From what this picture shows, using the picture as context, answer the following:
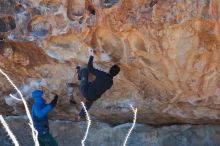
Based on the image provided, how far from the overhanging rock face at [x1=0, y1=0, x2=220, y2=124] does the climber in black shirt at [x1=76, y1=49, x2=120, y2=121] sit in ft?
0.32

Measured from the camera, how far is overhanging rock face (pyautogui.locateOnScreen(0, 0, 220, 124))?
4098 mm

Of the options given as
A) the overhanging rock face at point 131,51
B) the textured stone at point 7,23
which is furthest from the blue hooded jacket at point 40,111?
the textured stone at point 7,23

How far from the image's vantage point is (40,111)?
15.0 ft

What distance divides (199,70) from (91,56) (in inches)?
43.0

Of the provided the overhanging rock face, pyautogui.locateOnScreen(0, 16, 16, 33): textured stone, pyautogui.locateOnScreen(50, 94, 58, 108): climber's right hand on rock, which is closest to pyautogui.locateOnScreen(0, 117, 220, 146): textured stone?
the overhanging rock face

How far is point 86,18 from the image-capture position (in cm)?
425

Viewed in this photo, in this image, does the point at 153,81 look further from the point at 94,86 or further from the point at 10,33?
the point at 10,33

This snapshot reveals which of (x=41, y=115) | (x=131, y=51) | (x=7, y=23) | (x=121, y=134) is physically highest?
(x=7, y=23)

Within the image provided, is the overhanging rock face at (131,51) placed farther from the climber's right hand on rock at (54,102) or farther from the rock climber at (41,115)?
the rock climber at (41,115)

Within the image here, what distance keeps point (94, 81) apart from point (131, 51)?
1.55ft

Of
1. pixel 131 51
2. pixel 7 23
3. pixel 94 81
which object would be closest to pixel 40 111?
pixel 94 81

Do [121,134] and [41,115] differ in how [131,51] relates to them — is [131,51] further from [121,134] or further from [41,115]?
[121,134]

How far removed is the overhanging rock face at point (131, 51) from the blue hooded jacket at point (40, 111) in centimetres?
43

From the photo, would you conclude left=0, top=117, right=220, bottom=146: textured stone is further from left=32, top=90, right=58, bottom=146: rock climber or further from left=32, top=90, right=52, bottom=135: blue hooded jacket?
left=32, top=90, right=52, bottom=135: blue hooded jacket
